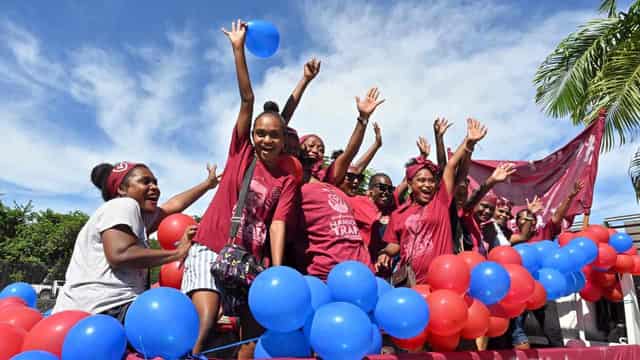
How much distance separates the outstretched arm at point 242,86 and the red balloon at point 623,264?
388 cm

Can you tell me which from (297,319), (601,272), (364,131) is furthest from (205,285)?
(601,272)

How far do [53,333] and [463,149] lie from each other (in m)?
Result: 2.85

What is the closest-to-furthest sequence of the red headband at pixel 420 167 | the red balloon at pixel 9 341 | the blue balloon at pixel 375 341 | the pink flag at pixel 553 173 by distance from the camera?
the red balloon at pixel 9 341
the blue balloon at pixel 375 341
the red headband at pixel 420 167
the pink flag at pixel 553 173

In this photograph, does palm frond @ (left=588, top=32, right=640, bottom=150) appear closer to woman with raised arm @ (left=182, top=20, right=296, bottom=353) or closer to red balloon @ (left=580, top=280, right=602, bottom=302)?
red balloon @ (left=580, top=280, right=602, bottom=302)

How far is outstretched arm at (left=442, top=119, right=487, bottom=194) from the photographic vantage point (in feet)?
11.3

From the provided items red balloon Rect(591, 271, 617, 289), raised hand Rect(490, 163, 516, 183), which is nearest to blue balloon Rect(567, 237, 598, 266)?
red balloon Rect(591, 271, 617, 289)

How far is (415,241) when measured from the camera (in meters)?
3.43

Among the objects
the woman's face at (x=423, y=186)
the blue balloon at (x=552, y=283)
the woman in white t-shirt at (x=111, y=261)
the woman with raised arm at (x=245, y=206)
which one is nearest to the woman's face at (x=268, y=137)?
the woman with raised arm at (x=245, y=206)

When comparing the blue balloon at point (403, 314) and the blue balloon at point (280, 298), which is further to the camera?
the blue balloon at point (403, 314)

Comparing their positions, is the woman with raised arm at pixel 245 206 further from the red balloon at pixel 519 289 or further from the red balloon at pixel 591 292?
the red balloon at pixel 591 292

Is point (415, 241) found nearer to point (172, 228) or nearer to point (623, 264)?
point (172, 228)

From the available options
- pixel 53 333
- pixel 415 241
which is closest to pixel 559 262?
pixel 415 241

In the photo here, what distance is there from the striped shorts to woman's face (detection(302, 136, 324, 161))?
129cm

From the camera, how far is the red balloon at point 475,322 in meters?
2.85
